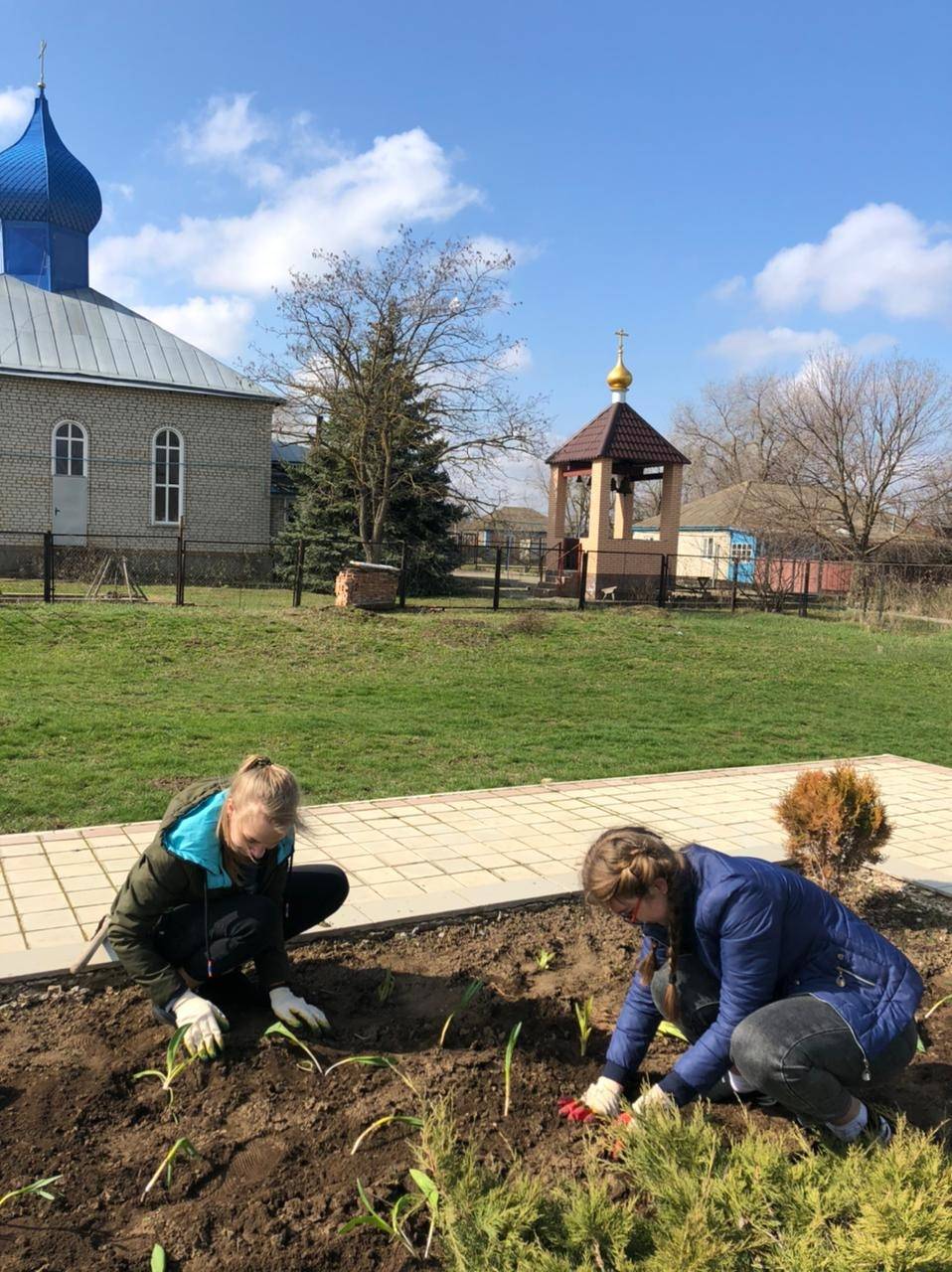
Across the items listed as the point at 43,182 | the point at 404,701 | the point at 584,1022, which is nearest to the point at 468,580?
the point at 43,182

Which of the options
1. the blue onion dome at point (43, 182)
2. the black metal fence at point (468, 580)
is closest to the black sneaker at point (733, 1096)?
the black metal fence at point (468, 580)

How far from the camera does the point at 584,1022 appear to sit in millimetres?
3021

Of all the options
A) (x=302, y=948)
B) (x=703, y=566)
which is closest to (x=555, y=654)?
(x=302, y=948)

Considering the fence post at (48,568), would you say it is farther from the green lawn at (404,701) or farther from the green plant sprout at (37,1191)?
the green plant sprout at (37,1191)

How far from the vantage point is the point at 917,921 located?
436 cm

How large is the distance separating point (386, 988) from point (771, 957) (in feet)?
4.50

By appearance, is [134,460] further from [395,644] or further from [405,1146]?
[405,1146]

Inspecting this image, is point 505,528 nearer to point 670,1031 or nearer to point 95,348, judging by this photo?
point 95,348

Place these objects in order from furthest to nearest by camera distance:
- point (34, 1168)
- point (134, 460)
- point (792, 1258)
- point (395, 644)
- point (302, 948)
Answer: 1. point (134, 460)
2. point (395, 644)
3. point (302, 948)
4. point (34, 1168)
5. point (792, 1258)

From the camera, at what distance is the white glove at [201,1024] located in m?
2.76

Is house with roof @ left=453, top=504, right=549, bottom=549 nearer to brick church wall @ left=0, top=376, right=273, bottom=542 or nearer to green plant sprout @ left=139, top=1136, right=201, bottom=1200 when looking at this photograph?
brick church wall @ left=0, top=376, right=273, bottom=542

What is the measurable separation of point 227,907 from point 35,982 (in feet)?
2.65

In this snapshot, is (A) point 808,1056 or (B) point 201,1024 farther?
(B) point 201,1024

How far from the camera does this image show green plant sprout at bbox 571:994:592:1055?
3008mm
